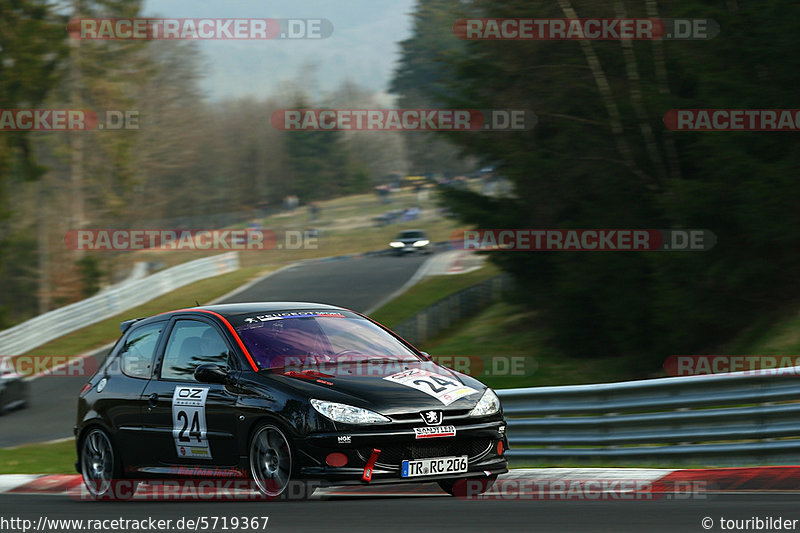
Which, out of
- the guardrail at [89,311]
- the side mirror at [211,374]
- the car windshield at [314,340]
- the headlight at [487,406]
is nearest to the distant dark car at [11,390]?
the guardrail at [89,311]

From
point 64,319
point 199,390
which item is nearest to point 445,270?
point 64,319

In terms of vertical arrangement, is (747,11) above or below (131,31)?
below

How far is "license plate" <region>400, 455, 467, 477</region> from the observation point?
707 centimetres

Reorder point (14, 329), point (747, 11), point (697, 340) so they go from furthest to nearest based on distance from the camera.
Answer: point (14, 329) → point (697, 340) → point (747, 11)

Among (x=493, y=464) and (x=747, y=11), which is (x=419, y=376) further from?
(x=747, y=11)

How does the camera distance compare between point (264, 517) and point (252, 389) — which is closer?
point (264, 517)

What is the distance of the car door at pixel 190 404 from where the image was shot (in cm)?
768

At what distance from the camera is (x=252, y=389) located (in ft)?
24.7

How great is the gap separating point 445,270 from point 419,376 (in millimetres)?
32623

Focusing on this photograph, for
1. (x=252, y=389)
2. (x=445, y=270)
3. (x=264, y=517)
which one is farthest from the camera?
(x=445, y=270)

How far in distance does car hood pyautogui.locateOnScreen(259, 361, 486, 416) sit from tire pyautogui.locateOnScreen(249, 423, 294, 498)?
1.17 ft

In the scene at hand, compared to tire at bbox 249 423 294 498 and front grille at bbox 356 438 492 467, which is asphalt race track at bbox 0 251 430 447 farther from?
front grille at bbox 356 438 492 467

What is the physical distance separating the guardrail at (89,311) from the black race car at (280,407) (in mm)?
22587

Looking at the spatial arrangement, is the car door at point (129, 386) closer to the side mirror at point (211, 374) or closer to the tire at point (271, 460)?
the side mirror at point (211, 374)
